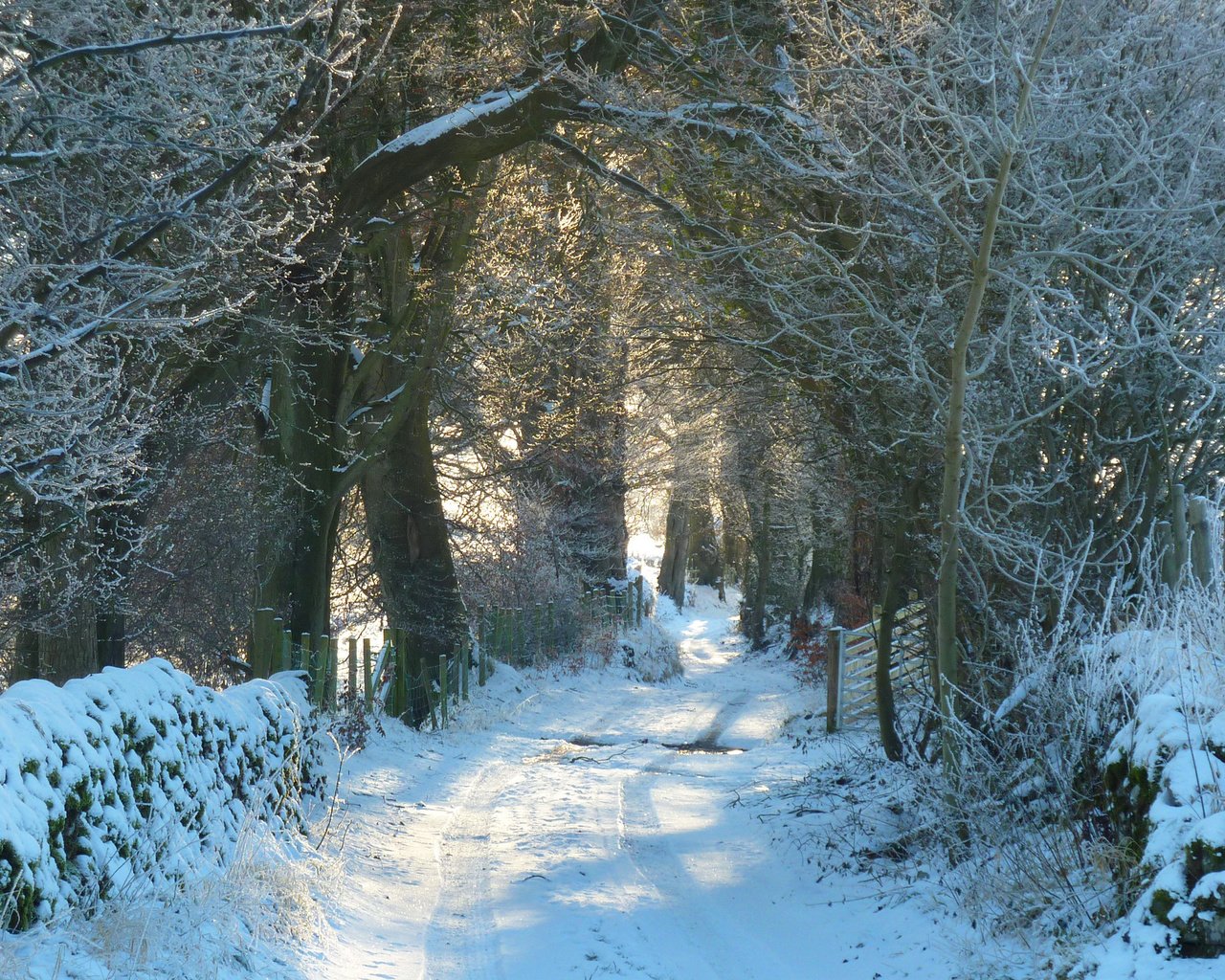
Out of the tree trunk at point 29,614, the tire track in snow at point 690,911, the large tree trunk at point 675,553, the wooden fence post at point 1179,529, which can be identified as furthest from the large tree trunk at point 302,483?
the large tree trunk at point 675,553

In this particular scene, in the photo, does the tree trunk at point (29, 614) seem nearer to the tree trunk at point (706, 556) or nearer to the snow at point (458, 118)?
the snow at point (458, 118)

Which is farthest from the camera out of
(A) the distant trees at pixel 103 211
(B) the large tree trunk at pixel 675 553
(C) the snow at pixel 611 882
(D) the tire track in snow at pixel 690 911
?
(B) the large tree trunk at pixel 675 553

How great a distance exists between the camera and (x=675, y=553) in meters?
41.9

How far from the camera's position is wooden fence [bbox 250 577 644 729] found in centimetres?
1093

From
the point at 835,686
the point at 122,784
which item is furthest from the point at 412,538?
the point at 122,784

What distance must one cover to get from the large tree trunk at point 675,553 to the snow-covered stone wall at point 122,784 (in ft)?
99.3

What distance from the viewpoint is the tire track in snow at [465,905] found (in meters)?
6.10

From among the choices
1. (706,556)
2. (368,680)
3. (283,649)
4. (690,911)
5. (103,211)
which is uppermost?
(103,211)

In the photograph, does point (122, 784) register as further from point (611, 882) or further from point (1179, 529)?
point (1179, 529)

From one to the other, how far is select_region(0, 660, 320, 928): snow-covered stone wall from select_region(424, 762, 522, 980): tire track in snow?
1145 mm

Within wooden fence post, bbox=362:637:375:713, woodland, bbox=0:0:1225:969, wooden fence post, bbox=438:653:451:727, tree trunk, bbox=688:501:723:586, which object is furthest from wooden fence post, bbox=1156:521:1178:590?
tree trunk, bbox=688:501:723:586

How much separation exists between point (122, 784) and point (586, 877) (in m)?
3.47

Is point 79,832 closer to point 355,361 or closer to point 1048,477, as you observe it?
point 1048,477

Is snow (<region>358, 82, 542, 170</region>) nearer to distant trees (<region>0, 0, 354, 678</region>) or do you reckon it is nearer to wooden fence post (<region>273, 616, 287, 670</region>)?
distant trees (<region>0, 0, 354, 678</region>)
